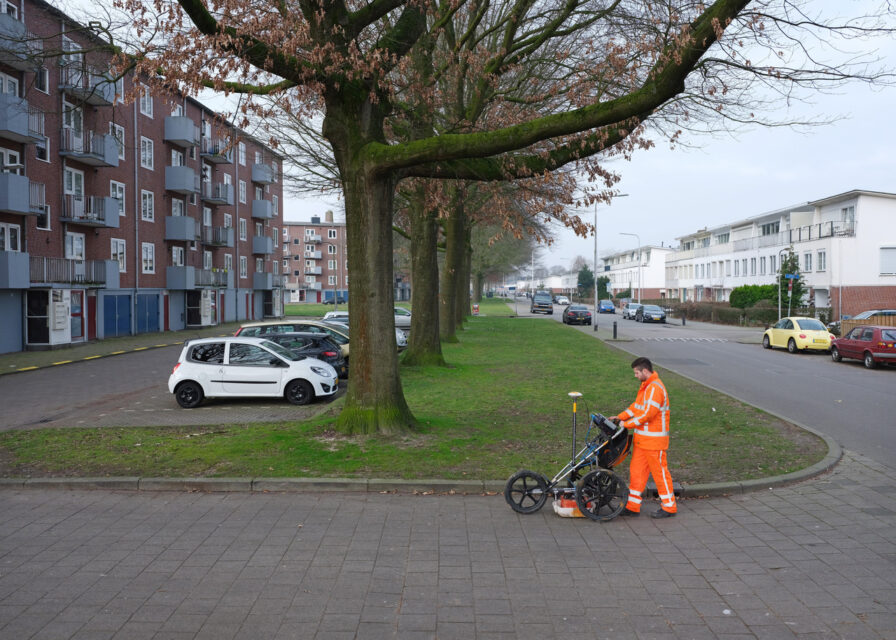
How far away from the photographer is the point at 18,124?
85.5 ft

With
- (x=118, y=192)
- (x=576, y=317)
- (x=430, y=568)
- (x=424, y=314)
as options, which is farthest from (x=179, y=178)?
(x=430, y=568)

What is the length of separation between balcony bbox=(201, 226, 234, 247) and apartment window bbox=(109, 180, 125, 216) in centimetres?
898

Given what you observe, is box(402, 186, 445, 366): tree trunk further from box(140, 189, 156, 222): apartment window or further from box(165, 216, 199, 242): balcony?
box(165, 216, 199, 242): balcony

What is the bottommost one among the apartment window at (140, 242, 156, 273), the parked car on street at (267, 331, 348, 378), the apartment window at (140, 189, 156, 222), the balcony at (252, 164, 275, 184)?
the parked car on street at (267, 331, 348, 378)

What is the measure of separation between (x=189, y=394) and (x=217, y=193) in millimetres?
35744

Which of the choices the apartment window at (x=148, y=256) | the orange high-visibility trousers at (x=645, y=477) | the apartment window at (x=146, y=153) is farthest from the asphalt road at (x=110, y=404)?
the apartment window at (x=146, y=153)

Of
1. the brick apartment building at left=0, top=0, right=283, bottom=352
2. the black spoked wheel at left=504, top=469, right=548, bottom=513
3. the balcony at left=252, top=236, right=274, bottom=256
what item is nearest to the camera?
the black spoked wheel at left=504, top=469, right=548, bottom=513

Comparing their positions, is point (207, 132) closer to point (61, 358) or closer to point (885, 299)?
point (61, 358)

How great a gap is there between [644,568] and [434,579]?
5.38 ft

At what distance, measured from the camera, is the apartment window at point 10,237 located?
26562 mm

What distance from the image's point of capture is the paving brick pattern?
15.0 feet

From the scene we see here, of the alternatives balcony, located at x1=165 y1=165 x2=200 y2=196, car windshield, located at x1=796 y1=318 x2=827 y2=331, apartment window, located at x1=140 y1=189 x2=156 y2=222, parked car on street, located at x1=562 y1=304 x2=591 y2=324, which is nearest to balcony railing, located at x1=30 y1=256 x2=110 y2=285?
apartment window, located at x1=140 y1=189 x2=156 y2=222

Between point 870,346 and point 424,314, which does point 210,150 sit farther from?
point 870,346

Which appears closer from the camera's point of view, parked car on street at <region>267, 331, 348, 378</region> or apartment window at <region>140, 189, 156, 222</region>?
parked car on street at <region>267, 331, 348, 378</region>
